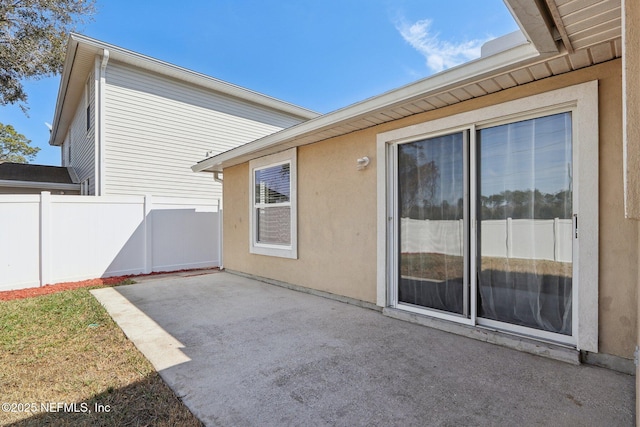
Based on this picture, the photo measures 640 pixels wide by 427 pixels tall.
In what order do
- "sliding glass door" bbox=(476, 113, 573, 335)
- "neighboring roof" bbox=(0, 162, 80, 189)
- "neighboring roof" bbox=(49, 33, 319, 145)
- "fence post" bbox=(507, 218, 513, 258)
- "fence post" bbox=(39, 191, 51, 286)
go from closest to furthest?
"sliding glass door" bbox=(476, 113, 573, 335) → "fence post" bbox=(507, 218, 513, 258) → "fence post" bbox=(39, 191, 51, 286) → "neighboring roof" bbox=(49, 33, 319, 145) → "neighboring roof" bbox=(0, 162, 80, 189)

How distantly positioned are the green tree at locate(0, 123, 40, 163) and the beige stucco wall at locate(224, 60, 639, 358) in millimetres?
23291

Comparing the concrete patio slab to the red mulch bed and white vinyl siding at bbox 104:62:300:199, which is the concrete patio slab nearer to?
the red mulch bed

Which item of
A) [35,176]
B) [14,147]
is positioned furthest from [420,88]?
[14,147]

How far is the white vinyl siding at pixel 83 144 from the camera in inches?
352

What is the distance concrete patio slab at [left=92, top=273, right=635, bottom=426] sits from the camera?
2158mm

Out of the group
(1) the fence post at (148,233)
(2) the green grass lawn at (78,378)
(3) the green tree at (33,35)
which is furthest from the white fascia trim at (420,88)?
(3) the green tree at (33,35)

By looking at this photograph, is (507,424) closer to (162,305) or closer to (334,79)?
(162,305)

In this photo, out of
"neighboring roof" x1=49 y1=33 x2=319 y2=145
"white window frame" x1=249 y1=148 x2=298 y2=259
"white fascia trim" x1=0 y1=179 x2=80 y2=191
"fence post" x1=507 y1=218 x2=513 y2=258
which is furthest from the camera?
"white fascia trim" x1=0 y1=179 x2=80 y2=191

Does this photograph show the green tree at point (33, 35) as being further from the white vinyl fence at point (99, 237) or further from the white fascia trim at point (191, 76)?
the white vinyl fence at point (99, 237)

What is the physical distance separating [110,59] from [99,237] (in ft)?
15.8

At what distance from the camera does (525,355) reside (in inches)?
119

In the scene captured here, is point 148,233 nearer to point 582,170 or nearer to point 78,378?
point 78,378

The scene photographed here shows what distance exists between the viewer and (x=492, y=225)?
3.44 meters

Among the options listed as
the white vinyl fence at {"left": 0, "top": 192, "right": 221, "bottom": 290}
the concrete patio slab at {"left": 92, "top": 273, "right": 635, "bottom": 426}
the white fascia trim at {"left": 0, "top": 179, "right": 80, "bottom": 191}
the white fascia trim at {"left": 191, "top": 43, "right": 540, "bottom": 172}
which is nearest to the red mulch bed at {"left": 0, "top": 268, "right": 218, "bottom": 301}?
the white vinyl fence at {"left": 0, "top": 192, "right": 221, "bottom": 290}
